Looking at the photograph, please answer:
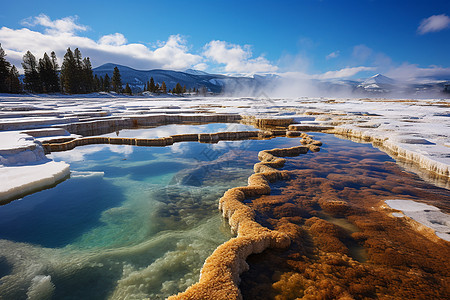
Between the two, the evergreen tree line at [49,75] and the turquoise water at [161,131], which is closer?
the turquoise water at [161,131]

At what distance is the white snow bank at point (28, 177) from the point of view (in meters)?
6.70

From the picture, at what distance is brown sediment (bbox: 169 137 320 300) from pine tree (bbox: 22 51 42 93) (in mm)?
58739

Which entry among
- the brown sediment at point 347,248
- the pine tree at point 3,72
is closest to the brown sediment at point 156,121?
the brown sediment at point 347,248

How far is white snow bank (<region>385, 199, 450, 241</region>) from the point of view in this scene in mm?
4757

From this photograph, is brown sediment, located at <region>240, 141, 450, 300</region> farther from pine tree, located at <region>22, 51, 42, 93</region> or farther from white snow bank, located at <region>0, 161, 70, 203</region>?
pine tree, located at <region>22, 51, 42, 93</region>

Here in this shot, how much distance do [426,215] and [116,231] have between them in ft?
24.2

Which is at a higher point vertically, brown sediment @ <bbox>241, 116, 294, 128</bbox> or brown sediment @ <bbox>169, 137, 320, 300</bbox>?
brown sediment @ <bbox>241, 116, 294, 128</bbox>

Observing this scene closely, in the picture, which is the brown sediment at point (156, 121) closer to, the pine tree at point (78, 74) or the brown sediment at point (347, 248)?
the brown sediment at point (347, 248)

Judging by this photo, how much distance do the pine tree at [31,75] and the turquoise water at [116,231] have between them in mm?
51210

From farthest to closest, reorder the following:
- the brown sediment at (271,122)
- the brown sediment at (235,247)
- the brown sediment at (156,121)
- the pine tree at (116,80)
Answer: the pine tree at (116,80) → the brown sediment at (271,122) → the brown sediment at (156,121) → the brown sediment at (235,247)

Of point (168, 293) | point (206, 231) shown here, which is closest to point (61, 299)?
point (168, 293)

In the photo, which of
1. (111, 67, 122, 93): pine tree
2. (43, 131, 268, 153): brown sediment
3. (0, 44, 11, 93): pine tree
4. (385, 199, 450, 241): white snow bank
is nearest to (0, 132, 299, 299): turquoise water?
(43, 131, 268, 153): brown sediment

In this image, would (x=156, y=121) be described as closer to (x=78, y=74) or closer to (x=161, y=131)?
(x=161, y=131)

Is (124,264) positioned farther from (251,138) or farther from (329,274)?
(251,138)
